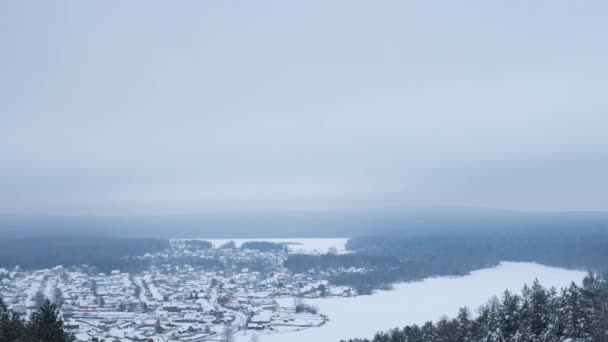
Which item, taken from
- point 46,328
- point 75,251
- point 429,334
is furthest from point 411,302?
point 75,251

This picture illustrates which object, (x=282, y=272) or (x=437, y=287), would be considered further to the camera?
(x=282, y=272)

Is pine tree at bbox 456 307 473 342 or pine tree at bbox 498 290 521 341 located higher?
pine tree at bbox 498 290 521 341

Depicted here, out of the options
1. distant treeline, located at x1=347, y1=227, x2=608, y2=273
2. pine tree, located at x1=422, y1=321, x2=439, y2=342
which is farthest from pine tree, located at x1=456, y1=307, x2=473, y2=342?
distant treeline, located at x1=347, y1=227, x2=608, y2=273

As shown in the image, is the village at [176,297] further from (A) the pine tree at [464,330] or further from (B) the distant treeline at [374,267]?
(A) the pine tree at [464,330]

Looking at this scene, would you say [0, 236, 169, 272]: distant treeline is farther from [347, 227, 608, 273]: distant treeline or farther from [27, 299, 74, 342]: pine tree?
[27, 299, 74, 342]: pine tree

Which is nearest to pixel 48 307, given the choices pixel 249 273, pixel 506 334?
pixel 506 334

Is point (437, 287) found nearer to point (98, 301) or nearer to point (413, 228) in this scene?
point (98, 301)
